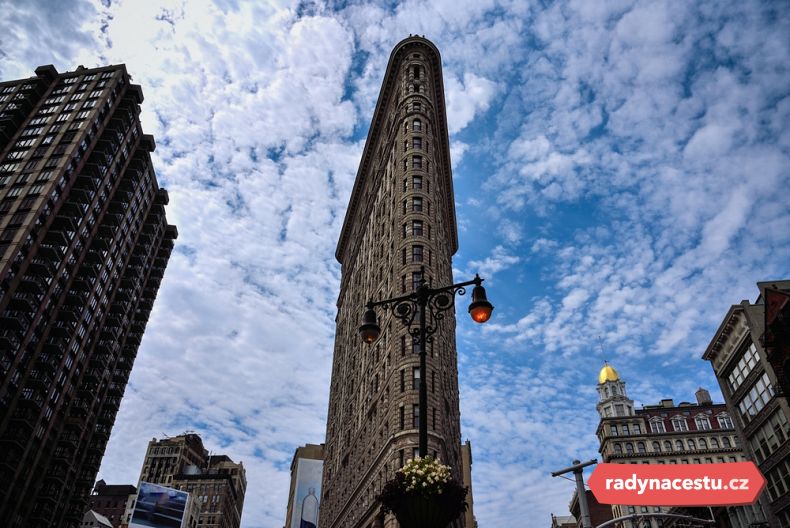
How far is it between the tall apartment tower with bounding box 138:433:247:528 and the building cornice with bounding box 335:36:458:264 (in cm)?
11155

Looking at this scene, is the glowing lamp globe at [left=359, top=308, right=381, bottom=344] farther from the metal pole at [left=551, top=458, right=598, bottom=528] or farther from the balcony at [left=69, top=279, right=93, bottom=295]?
the balcony at [left=69, top=279, right=93, bottom=295]

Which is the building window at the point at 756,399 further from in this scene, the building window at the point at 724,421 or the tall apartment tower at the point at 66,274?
the tall apartment tower at the point at 66,274

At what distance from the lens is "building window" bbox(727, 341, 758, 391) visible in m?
45.1

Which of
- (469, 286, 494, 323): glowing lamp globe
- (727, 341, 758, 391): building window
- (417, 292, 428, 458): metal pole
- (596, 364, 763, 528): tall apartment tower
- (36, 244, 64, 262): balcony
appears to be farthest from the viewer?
(596, 364, 763, 528): tall apartment tower

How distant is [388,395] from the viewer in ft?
165

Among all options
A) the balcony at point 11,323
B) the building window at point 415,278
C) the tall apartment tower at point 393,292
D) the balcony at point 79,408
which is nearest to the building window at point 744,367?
the tall apartment tower at point 393,292

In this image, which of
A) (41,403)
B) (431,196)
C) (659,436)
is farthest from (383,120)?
(659,436)

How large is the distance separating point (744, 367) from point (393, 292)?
31248 millimetres

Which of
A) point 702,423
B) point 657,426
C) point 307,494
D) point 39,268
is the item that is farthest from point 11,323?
point 702,423

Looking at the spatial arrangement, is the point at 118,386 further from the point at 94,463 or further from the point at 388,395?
the point at 388,395

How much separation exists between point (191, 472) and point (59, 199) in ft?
386

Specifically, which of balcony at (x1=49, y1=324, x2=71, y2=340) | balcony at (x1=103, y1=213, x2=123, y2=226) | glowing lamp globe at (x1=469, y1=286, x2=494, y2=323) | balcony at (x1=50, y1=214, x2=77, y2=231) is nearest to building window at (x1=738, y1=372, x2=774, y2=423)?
glowing lamp globe at (x1=469, y1=286, x2=494, y2=323)

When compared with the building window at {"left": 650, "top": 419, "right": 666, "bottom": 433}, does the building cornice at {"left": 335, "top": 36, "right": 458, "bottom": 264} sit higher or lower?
higher

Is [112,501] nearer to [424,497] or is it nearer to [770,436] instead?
[770,436]
